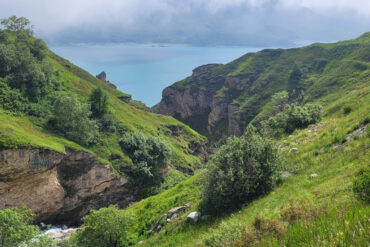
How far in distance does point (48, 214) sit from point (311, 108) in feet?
172

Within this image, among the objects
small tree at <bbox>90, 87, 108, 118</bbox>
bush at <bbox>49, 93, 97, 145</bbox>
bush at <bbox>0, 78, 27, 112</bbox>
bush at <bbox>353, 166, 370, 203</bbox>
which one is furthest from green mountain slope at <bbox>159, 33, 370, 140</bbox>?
bush at <bbox>353, 166, 370, 203</bbox>

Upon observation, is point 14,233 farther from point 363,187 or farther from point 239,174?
point 363,187

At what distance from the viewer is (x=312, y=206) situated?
8.09m

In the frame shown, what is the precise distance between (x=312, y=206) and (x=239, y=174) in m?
5.75

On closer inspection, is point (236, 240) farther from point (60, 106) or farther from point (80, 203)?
point (60, 106)

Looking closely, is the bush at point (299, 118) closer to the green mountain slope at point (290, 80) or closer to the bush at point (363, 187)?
the bush at point (363, 187)

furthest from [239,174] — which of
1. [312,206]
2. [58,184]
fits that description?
[58,184]

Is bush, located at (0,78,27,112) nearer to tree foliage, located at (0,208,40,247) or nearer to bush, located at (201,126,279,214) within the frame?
tree foliage, located at (0,208,40,247)

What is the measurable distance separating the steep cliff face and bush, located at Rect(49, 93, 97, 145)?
5637 mm

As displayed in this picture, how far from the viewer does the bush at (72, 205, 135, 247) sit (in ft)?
73.0

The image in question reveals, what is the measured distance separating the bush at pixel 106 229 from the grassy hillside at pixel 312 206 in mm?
1856

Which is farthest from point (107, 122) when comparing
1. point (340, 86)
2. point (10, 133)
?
point (340, 86)

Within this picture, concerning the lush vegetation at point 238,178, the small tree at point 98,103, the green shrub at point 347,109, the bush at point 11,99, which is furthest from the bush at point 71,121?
the green shrub at point 347,109

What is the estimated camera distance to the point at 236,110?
168750mm
